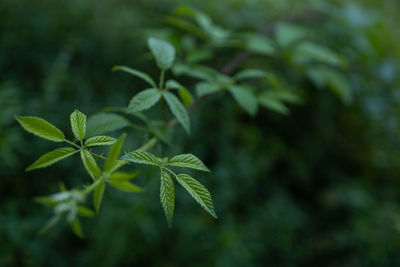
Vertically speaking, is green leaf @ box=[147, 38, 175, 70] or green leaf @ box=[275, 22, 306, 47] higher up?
green leaf @ box=[147, 38, 175, 70]

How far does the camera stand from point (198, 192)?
0.51m

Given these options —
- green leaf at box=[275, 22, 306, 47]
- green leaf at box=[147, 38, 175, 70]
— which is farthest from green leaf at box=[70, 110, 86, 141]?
green leaf at box=[275, 22, 306, 47]

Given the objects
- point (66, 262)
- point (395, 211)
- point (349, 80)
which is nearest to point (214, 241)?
point (66, 262)

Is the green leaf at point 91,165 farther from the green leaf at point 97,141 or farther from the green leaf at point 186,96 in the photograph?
the green leaf at point 186,96

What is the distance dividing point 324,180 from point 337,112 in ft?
1.29

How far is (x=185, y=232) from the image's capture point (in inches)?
48.5

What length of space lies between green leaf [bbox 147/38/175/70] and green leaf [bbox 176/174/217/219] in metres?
0.29

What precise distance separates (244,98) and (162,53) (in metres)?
0.25

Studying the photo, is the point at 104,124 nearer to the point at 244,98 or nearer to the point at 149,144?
the point at 149,144

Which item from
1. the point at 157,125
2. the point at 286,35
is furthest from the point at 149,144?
the point at 286,35

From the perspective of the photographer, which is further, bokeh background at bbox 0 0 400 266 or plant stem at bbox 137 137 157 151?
bokeh background at bbox 0 0 400 266

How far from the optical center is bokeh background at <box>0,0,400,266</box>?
110cm

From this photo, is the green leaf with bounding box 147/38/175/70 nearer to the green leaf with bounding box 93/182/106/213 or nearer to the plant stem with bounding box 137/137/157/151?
the plant stem with bounding box 137/137/157/151

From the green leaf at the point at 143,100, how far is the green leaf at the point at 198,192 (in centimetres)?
17
